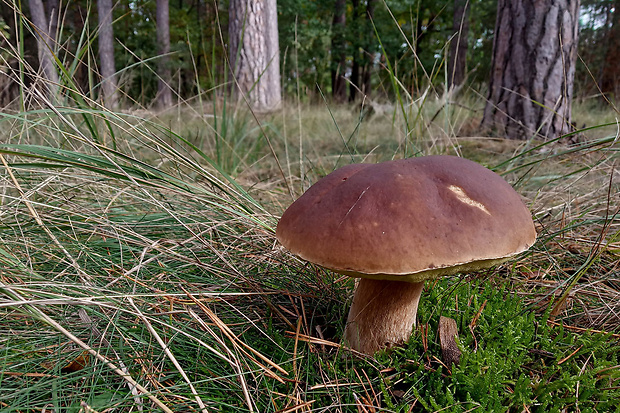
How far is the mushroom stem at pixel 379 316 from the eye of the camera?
1052mm

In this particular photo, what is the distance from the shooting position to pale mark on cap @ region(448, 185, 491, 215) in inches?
33.0

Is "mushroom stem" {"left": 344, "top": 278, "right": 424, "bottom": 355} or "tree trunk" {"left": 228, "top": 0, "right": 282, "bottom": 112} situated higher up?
"tree trunk" {"left": 228, "top": 0, "right": 282, "bottom": 112}

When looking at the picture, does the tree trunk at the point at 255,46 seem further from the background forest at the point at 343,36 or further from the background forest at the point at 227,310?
the background forest at the point at 343,36

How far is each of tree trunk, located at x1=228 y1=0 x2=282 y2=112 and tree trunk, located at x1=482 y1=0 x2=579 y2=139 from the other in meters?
2.66

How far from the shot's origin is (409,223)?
0.79m

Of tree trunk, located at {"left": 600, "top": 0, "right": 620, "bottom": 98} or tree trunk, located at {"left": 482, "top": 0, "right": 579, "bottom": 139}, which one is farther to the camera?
tree trunk, located at {"left": 600, "top": 0, "right": 620, "bottom": 98}

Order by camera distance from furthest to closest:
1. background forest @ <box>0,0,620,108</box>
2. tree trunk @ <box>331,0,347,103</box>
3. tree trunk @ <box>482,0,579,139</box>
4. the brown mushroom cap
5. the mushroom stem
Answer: tree trunk @ <box>331,0,347,103</box> → background forest @ <box>0,0,620,108</box> → tree trunk @ <box>482,0,579,139</box> → the mushroom stem → the brown mushroom cap

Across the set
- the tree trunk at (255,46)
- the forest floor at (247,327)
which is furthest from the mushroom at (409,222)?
the tree trunk at (255,46)

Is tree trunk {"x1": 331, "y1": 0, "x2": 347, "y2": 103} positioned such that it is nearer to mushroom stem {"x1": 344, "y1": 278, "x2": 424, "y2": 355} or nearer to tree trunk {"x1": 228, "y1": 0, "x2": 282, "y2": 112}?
tree trunk {"x1": 228, "y1": 0, "x2": 282, "y2": 112}

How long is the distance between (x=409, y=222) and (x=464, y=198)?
0.54 ft

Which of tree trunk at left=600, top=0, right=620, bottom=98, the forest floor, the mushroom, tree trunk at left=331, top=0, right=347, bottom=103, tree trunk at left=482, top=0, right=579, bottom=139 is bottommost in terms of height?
the forest floor

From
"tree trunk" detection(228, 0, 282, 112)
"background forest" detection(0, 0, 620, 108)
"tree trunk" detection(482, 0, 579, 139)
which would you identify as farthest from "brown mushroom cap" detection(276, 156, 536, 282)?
"background forest" detection(0, 0, 620, 108)

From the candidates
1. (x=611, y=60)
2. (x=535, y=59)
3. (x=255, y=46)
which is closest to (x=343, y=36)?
(x=611, y=60)

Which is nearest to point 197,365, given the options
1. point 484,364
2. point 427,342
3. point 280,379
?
point 280,379
